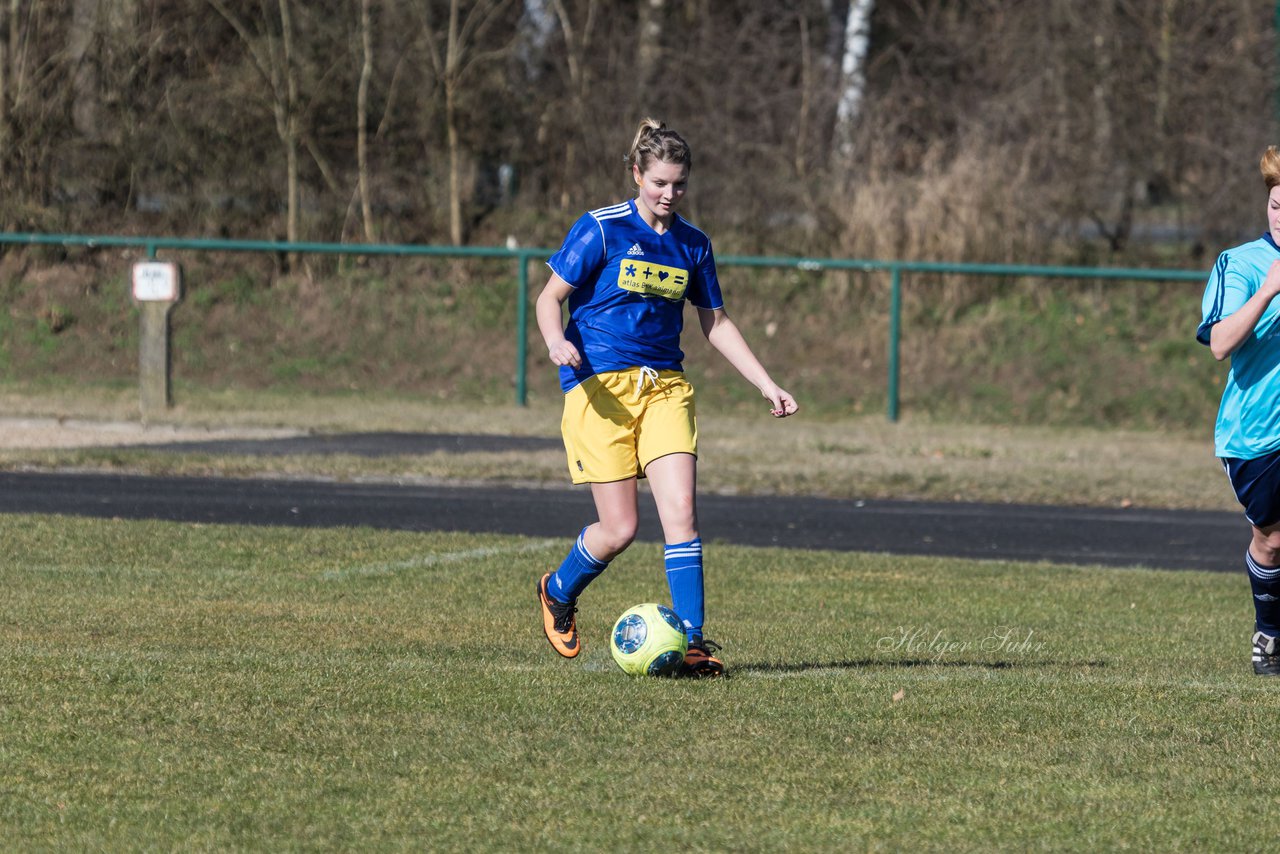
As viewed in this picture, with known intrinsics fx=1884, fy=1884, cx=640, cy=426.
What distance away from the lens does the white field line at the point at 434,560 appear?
9.50 metres

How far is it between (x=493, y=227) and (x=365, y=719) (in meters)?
21.7

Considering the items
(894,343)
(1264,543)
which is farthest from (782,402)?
(894,343)

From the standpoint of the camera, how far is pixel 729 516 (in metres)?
13.1

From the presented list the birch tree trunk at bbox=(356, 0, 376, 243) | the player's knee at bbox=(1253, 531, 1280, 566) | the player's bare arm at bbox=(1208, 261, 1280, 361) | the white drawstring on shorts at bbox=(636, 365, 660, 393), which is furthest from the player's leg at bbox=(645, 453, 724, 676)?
the birch tree trunk at bbox=(356, 0, 376, 243)

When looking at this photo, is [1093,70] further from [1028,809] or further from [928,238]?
[1028,809]

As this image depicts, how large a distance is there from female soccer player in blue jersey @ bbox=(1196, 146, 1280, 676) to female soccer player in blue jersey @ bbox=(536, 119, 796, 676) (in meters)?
1.57

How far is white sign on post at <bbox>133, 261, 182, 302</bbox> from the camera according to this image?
18.6 m

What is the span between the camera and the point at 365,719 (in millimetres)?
5742

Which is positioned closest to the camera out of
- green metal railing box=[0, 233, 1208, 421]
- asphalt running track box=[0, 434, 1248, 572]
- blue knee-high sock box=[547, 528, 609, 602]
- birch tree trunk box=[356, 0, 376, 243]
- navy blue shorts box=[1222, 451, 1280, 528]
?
A: navy blue shorts box=[1222, 451, 1280, 528]

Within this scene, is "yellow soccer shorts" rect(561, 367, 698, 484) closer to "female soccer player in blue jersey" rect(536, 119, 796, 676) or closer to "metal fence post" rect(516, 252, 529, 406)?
"female soccer player in blue jersey" rect(536, 119, 796, 676)

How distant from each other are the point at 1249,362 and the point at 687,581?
2.21 meters

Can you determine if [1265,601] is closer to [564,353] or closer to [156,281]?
[564,353]

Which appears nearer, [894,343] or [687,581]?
[687,581]

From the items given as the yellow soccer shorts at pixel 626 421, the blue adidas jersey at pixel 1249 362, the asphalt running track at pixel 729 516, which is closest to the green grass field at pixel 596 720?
the yellow soccer shorts at pixel 626 421
